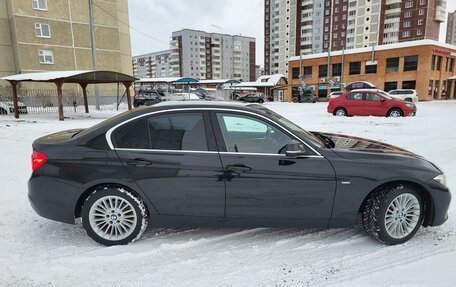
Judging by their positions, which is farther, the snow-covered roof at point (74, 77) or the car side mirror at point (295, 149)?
the snow-covered roof at point (74, 77)

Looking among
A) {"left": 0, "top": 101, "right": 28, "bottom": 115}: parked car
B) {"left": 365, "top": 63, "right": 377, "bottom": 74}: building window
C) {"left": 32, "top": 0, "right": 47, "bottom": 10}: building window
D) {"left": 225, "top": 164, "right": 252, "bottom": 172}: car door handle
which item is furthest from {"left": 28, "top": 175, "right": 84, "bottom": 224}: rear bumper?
{"left": 365, "top": 63, "right": 377, "bottom": 74}: building window

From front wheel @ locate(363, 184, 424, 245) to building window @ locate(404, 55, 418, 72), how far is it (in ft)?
152

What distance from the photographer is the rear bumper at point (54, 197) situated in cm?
317

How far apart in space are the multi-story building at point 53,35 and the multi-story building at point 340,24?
52.6 m

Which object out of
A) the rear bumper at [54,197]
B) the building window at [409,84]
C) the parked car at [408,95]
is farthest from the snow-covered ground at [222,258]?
the building window at [409,84]

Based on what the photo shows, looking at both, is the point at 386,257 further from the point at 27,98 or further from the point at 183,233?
the point at 27,98

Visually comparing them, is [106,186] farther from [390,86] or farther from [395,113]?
[390,86]

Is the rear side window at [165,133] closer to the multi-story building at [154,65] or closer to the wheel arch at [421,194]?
the wheel arch at [421,194]

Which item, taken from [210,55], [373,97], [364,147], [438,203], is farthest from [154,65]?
[438,203]

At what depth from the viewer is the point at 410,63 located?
42.2 metres

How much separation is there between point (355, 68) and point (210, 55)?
80925 millimetres

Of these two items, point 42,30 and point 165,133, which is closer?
point 165,133

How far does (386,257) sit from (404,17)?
81.9 meters

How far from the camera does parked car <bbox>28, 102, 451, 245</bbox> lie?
310 cm
